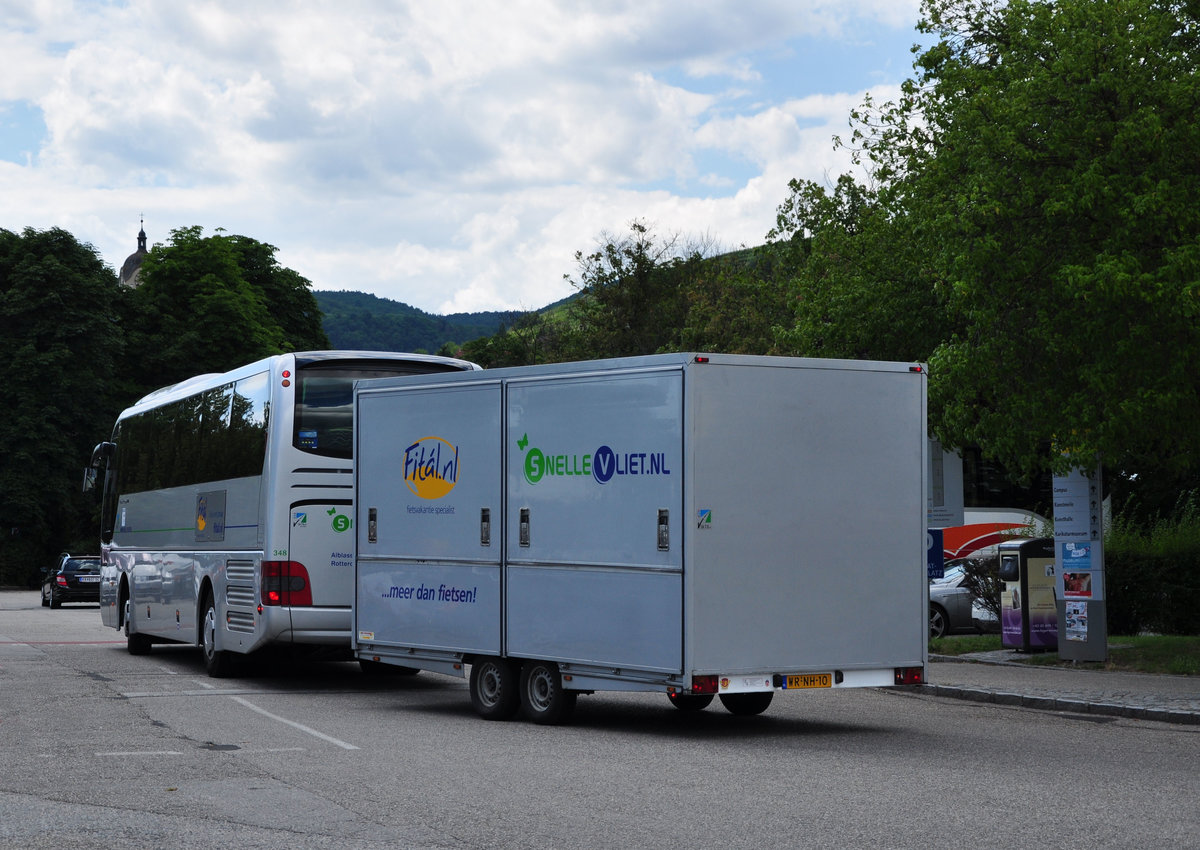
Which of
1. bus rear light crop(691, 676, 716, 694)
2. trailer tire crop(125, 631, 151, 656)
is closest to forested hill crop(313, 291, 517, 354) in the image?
trailer tire crop(125, 631, 151, 656)

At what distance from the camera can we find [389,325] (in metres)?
151

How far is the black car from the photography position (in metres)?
44.0

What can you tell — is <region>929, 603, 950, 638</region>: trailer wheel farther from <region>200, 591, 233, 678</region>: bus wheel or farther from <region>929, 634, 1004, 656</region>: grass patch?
<region>200, 591, 233, 678</region>: bus wheel

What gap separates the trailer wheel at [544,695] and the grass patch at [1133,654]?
855cm

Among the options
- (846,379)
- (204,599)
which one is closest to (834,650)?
(846,379)

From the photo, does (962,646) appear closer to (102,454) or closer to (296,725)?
(296,725)

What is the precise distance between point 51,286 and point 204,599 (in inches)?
1850

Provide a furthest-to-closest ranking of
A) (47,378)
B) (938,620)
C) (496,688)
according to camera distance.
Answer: (47,378)
(938,620)
(496,688)

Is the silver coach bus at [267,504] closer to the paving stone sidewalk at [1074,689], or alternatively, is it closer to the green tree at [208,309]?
the paving stone sidewalk at [1074,689]

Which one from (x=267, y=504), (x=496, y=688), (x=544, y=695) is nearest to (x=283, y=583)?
(x=267, y=504)

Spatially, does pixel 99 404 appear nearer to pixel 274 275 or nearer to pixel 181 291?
pixel 181 291

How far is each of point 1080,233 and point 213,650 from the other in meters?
11.2

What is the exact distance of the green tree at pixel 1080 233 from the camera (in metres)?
16.0

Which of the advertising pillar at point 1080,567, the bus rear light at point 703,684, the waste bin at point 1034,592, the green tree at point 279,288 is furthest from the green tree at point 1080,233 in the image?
the green tree at point 279,288
